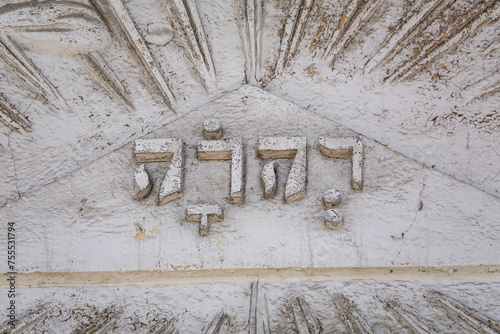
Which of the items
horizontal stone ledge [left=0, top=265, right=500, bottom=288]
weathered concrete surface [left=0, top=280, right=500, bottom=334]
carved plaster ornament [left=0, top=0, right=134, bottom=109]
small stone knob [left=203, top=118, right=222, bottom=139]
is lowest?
weathered concrete surface [left=0, top=280, right=500, bottom=334]

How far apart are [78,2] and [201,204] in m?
0.80

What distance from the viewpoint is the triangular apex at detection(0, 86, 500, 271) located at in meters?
1.83

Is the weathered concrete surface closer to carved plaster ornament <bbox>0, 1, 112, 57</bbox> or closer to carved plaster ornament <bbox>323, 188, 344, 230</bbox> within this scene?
carved plaster ornament <bbox>323, 188, 344, 230</bbox>

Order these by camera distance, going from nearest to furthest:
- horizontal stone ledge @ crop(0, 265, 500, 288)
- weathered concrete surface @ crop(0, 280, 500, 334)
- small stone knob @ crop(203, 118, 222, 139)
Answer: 1. weathered concrete surface @ crop(0, 280, 500, 334)
2. horizontal stone ledge @ crop(0, 265, 500, 288)
3. small stone knob @ crop(203, 118, 222, 139)

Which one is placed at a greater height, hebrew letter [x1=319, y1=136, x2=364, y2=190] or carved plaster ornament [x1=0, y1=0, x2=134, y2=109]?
carved plaster ornament [x1=0, y1=0, x2=134, y2=109]

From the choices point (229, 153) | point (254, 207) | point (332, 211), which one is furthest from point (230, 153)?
point (332, 211)

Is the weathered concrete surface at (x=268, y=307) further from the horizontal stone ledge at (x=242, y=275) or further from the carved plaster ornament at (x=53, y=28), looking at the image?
the carved plaster ornament at (x=53, y=28)

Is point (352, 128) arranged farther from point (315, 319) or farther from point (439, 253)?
point (315, 319)

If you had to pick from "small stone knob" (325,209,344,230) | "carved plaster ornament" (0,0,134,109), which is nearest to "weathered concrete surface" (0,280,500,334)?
"small stone knob" (325,209,344,230)

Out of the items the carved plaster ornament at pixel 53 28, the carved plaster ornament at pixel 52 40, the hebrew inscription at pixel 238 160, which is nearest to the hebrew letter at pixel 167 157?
the hebrew inscription at pixel 238 160

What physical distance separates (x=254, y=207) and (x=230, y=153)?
0.62 ft

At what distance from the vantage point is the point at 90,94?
6.70 ft

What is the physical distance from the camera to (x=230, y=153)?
1.95 metres

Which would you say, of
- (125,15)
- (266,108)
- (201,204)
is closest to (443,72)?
(266,108)
